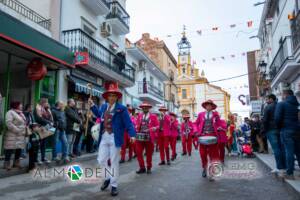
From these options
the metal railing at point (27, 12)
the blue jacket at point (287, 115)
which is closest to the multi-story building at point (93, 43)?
the metal railing at point (27, 12)

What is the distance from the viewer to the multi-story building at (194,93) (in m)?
68.3

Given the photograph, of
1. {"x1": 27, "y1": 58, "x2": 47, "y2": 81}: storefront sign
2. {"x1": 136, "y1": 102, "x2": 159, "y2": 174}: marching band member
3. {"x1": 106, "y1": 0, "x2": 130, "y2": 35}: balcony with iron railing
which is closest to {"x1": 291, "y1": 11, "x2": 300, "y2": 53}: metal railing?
{"x1": 136, "y1": 102, "x2": 159, "y2": 174}: marching band member

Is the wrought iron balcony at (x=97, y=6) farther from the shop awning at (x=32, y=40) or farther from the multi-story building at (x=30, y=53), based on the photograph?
the shop awning at (x=32, y=40)

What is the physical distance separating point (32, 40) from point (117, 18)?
933cm

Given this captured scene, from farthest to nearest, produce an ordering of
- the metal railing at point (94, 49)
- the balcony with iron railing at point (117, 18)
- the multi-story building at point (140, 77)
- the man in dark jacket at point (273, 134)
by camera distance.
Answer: the multi-story building at point (140, 77)
the balcony with iron railing at point (117, 18)
the metal railing at point (94, 49)
the man in dark jacket at point (273, 134)

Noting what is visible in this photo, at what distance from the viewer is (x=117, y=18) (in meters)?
18.3

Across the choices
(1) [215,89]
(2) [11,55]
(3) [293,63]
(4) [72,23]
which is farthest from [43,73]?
(1) [215,89]

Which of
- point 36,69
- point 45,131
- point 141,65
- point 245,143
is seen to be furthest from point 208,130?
point 141,65

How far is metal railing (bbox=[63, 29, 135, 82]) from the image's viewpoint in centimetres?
1330

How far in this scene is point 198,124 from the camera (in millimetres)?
6910

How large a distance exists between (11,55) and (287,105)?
9336 millimetres

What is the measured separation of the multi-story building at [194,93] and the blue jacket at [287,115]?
6125cm

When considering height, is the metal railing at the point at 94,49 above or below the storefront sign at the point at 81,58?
above

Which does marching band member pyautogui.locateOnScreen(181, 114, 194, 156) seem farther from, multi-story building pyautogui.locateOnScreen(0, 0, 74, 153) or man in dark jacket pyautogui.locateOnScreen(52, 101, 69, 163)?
man in dark jacket pyautogui.locateOnScreen(52, 101, 69, 163)
